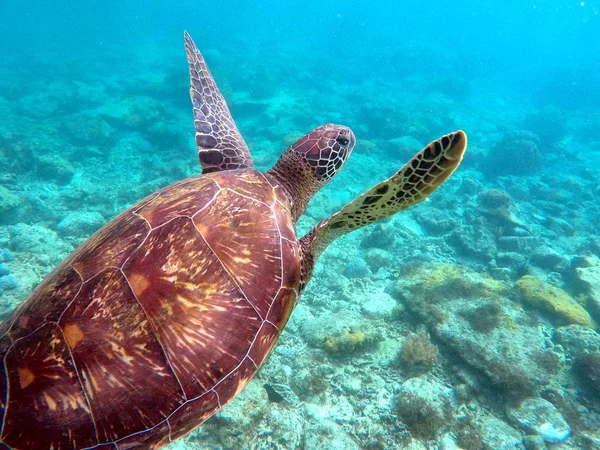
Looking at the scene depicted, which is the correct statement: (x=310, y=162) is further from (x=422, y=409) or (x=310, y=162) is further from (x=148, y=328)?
(x=422, y=409)

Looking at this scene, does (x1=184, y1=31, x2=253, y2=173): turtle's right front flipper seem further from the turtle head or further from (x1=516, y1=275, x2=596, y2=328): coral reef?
(x1=516, y1=275, x2=596, y2=328): coral reef

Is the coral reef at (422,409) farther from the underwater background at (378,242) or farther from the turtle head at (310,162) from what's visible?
the turtle head at (310,162)

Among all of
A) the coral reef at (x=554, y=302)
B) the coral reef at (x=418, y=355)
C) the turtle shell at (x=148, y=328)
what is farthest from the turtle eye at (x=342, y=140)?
the coral reef at (x=554, y=302)

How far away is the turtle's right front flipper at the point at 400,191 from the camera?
1.79m

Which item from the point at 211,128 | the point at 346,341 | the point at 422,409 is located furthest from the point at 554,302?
the point at 211,128

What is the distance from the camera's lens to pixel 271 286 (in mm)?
1925

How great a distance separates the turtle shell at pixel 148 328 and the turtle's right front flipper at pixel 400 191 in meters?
0.55

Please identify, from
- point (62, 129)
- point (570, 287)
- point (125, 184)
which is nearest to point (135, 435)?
point (570, 287)

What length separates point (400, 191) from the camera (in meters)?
2.09

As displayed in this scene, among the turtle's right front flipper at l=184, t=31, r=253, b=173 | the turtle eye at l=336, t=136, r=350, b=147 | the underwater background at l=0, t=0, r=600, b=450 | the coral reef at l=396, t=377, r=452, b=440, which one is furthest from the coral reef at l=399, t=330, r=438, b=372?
the turtle's right front flipper at l=184, t=31, r=253, b=173

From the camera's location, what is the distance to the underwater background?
3.93m

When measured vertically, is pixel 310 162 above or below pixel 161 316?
above

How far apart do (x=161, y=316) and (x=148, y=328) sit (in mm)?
80

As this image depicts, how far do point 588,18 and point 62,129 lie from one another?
5204 inches
